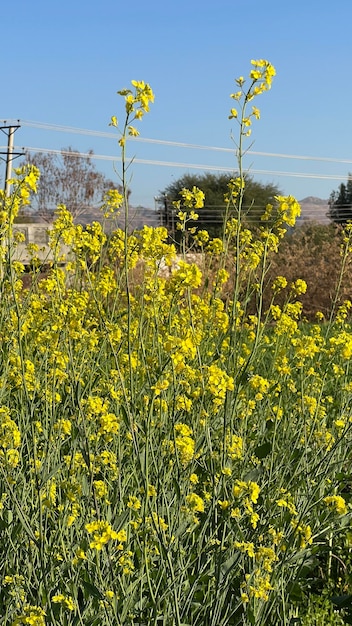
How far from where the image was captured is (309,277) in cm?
1350

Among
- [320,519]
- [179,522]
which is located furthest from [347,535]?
[179,522]

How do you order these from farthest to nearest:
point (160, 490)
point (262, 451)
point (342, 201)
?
point (342, 201)
point (262, 451)
point (160, 490)

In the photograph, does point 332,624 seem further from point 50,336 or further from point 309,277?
point 309,277

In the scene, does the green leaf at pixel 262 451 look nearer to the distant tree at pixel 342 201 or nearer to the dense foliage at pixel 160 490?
the dense foliage at pixel 160 490

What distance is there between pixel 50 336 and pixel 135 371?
58 centimetres

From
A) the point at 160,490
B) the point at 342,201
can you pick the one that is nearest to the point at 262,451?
the point at 160,490

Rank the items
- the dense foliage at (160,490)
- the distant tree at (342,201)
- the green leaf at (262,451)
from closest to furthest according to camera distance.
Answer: the dense foliage at (160,490) < the green leaf at (262,451) < the distant tree at (342,201)

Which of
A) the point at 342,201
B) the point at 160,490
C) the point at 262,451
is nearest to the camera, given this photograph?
the point at 160,490

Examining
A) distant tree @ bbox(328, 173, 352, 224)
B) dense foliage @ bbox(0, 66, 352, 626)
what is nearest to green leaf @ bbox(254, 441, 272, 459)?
dense foliage @ bbox(0, 66, 352, 626)

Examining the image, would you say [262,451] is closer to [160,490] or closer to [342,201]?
[160,490]

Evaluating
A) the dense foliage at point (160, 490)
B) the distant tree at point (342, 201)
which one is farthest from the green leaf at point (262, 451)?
the distant tree at point (342, 201)

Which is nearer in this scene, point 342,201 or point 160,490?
point 160,490

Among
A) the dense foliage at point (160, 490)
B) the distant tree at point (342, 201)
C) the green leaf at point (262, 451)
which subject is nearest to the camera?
the dense foliage at point (160, 490)

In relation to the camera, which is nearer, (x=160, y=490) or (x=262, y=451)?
(x=160, y=490)
